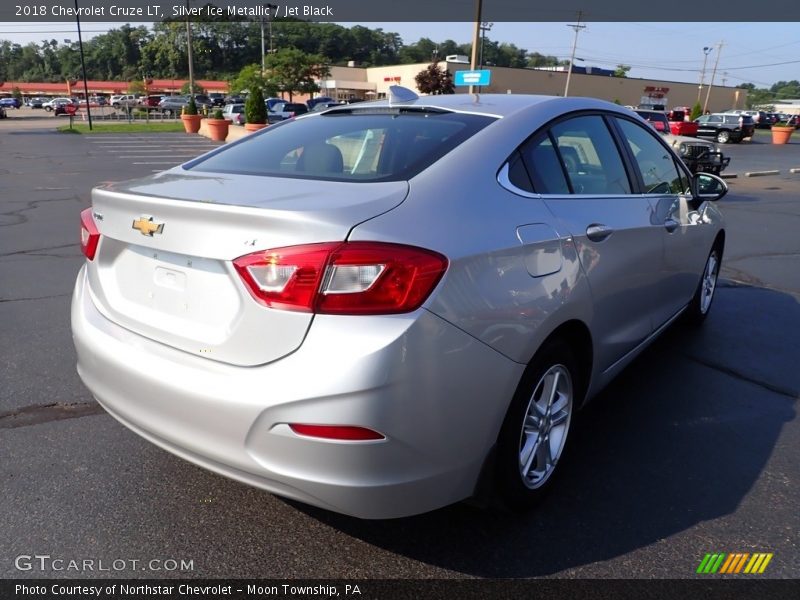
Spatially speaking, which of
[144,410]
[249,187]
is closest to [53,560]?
[144,410]

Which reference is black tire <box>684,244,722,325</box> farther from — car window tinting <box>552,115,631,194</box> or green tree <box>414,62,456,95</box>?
green tree <box>414,62,456,95</box>

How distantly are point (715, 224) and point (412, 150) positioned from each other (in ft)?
10.4

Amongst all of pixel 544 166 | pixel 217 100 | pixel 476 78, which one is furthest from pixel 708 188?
pixel 217 100

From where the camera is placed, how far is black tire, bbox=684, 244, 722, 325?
4844 mm

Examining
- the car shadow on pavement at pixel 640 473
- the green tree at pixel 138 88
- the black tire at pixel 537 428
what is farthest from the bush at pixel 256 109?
the green tree at pixel 138 88

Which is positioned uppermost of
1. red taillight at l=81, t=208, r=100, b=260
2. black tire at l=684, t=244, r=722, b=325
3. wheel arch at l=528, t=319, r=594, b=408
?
red taillight at l=81, t=208, r=100, b=260

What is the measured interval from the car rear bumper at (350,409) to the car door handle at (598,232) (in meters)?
0.87

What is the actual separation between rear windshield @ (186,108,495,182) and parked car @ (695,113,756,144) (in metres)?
39.5

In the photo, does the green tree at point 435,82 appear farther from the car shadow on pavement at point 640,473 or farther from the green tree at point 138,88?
the green tree at point 138,88

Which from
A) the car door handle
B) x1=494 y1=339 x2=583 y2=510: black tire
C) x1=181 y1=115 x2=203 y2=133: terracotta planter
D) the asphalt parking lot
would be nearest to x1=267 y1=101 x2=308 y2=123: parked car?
x1=181 y1=115 x2=203 y2=133: terracotta planter

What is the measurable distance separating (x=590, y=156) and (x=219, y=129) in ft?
86.4

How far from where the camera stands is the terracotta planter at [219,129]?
26797 mm

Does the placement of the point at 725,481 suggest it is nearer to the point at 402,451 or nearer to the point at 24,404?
the point at 402,451

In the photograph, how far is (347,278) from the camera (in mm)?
1909
